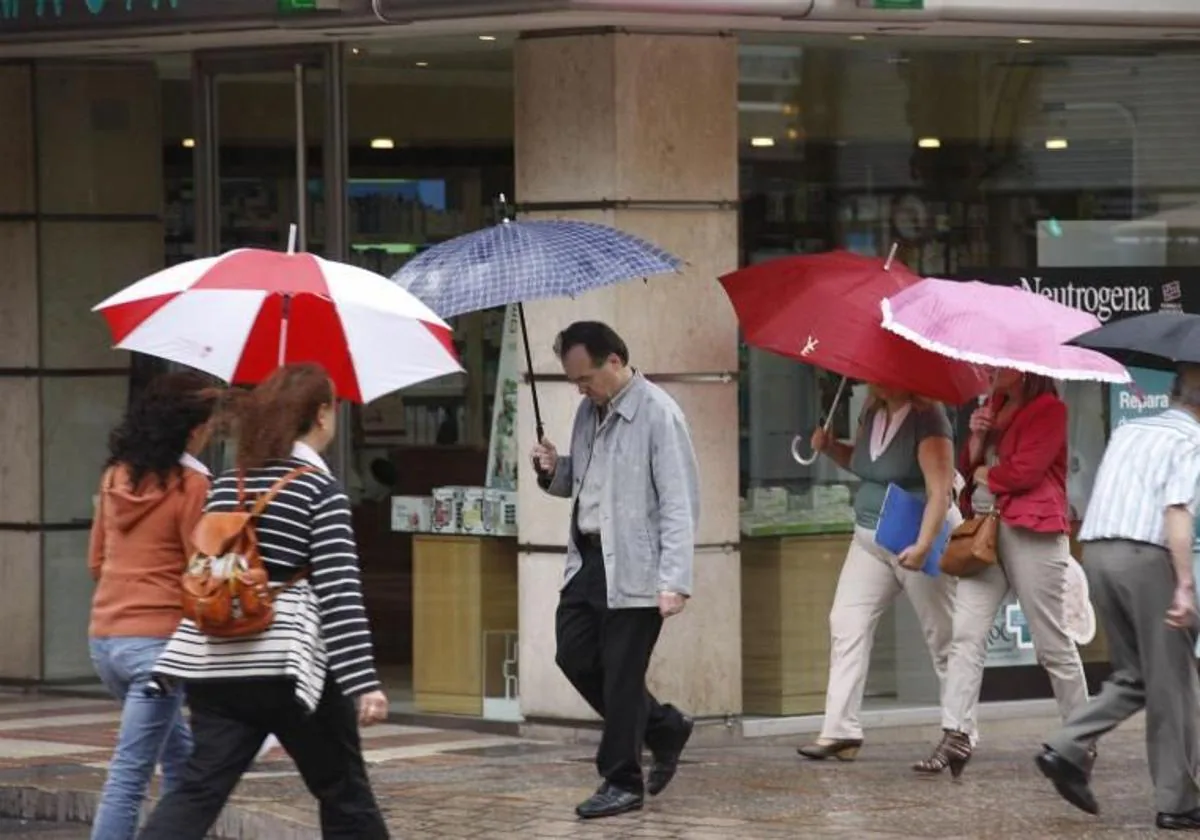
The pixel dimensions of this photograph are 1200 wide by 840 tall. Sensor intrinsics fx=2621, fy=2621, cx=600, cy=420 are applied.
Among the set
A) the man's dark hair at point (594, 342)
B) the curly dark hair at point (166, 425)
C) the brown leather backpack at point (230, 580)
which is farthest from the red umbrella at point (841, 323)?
the brown leather backpack at point (230, 580)

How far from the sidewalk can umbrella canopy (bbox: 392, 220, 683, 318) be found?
1.92 m

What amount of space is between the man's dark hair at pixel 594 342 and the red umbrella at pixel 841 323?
1240 mm

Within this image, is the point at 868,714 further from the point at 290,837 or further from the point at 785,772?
the point at 290,837

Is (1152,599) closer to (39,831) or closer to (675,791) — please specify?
(675,791)

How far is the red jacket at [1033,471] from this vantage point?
10492 millimetres

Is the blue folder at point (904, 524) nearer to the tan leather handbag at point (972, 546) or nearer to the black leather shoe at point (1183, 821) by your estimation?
the tan leather handbag at point (972, 546)

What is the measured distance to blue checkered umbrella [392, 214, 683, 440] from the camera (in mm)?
9438

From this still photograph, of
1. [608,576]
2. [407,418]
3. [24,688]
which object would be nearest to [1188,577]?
[608,576]

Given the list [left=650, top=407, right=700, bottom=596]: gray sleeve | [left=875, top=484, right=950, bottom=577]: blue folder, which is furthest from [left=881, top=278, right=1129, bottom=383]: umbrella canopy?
[left=650, top=407, right=700, bottom=596]: gray sleeve

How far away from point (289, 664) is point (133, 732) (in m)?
1.31

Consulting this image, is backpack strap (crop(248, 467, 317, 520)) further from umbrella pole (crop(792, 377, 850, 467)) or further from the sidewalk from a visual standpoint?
umbrella pole (crop(792, 377, 850, 467))

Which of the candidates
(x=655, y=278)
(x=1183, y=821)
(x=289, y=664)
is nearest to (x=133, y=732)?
(x=289, y=664)

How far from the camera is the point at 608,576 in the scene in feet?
31.5

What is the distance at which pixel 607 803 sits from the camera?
9633 mm
